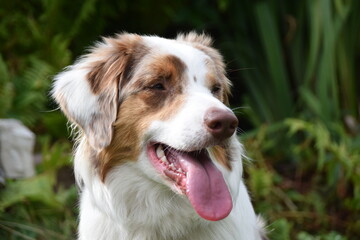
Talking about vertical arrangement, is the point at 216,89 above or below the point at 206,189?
above

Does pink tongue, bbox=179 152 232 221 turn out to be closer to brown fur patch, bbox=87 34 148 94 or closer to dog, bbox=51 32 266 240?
dog, bbox=51 32 266 240

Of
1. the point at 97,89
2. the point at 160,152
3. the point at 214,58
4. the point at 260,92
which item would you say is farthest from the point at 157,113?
the point at 260,92

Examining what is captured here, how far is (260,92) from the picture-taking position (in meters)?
7.32

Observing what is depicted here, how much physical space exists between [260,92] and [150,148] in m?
3.94

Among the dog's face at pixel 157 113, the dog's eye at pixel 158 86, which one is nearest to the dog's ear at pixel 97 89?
Result: the dog's face at pixel 157 113

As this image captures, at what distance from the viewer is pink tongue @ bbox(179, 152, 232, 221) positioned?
3.38m

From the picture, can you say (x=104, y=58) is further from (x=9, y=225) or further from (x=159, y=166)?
(x=9, y=225)

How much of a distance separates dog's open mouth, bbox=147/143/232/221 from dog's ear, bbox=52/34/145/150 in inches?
11.3

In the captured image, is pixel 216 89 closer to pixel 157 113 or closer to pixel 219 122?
pixel 157 113

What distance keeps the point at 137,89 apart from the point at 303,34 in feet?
13.1

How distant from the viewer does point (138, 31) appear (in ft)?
24.3

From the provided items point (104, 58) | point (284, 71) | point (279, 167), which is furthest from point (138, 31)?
point (104, 58)

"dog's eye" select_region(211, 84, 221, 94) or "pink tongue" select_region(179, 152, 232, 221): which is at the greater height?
"dog's eye" select_region(211, 84, 221, 94)

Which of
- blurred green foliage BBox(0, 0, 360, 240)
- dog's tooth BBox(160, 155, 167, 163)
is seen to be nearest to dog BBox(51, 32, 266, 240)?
dog's tooth BBox(160, 155, 167, 163)
